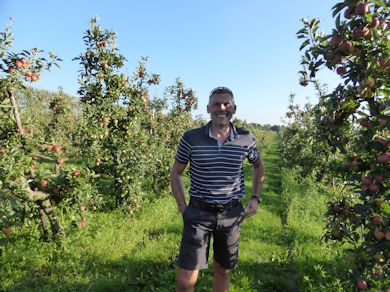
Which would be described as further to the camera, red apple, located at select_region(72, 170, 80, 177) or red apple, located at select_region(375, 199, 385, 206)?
red apple, located at select_region(72, 170, 80, 177)

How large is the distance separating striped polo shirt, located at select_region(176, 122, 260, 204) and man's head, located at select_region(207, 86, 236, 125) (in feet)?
0.54

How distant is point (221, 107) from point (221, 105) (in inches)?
0.8

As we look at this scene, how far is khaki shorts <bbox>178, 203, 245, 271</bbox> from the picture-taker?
10.6 ft

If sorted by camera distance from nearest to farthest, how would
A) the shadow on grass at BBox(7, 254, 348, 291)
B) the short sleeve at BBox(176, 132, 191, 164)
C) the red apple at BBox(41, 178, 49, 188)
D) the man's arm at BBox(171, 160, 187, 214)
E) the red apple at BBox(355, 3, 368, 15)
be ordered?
the red apple at BBox(355, 3, 368, 15)
the short sleeve at BBox(176, 132, 191, 164)
the man's arm at BBox(171, 160, 187, 214)
the shadow on grass at BBox(7, 254, 348, 291)
the red apple at BBox(41, 178, 49, 188)

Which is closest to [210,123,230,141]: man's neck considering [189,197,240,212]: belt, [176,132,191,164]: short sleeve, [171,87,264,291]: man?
[171,87,264,291]: man

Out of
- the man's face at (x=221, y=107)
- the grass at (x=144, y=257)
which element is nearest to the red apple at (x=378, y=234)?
the grass at (x=144, y=257)

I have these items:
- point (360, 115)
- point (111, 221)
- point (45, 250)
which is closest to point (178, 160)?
point (360, 115)

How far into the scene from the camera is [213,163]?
131 inches

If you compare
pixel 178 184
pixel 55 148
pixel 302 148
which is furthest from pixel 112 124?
pixel 302 148

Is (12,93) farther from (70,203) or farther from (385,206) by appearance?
(385,206)

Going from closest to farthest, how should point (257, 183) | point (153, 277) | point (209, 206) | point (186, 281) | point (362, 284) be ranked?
point (362, 284) < point (186, 281) < point (209, 206) < point (257, 183) < point (153, 277)

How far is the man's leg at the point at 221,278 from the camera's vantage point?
3.62m

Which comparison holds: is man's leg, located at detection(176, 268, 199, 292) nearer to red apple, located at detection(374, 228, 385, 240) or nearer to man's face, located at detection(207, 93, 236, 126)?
Answer: man's face, located at detection(207, 93, 236, 126)

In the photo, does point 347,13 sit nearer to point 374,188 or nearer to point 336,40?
point 336,40
